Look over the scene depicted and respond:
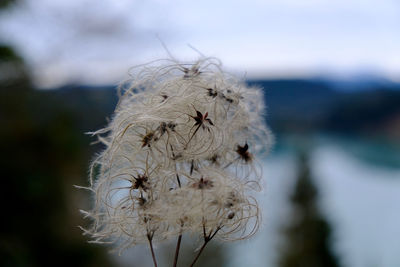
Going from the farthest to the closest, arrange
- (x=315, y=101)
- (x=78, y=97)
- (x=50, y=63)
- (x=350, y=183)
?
(x=350, y=183) → (x=315, y=101) → (x=78, y=97) → (x=50, y=63)

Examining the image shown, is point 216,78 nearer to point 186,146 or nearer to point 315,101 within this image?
point 186,146

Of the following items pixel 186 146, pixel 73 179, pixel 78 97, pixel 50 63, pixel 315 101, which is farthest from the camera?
pixel 315 101

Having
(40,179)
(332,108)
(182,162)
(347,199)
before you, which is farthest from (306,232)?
(332,108)

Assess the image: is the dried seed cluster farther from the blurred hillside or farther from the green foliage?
the blurred hillside

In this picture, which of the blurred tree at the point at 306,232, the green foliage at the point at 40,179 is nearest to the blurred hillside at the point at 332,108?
the blurred tree at the point at 306,232

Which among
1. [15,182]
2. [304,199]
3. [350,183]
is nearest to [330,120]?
[350,183]

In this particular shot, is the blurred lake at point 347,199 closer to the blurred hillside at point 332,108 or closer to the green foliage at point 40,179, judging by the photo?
the blurred hillside at point 332,108
